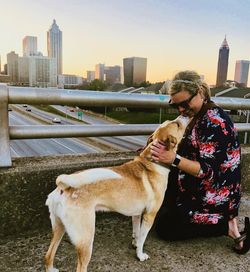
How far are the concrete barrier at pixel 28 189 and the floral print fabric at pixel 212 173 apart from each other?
3.22 feet

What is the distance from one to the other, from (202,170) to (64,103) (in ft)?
4.75

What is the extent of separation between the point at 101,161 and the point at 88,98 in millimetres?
671

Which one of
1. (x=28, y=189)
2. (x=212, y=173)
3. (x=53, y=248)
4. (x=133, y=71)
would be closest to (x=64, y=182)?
(x=53, y=248)

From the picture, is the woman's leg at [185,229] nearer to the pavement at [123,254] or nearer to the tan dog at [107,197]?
the pavement at [123,254]

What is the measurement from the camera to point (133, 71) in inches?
4392

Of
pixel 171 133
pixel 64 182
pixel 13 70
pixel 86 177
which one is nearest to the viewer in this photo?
pixel 64 182

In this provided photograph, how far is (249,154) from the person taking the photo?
3.99 meters

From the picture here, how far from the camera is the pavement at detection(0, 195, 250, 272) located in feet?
8.05

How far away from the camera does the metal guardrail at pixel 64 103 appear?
8.64 feet

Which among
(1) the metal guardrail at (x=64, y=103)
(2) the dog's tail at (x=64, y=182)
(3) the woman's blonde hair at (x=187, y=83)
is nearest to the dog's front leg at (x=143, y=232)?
(2) the dog's tail at (x=64, y=182)

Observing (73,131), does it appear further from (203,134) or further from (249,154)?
(249,154)

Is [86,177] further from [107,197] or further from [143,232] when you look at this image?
[143,232]

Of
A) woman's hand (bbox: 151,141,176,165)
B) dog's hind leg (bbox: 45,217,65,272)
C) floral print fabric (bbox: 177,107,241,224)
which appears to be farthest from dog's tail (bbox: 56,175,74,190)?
floral print fabric (bbox: 177,107,241,224)

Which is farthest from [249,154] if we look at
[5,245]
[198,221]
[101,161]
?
[5,245]
